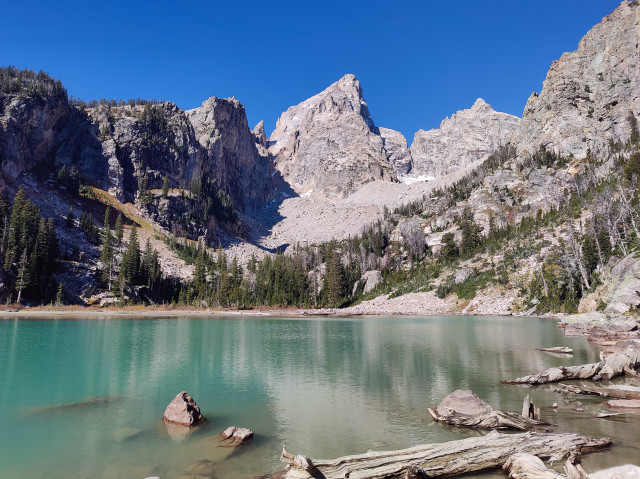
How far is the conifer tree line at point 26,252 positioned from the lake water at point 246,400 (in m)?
58.4

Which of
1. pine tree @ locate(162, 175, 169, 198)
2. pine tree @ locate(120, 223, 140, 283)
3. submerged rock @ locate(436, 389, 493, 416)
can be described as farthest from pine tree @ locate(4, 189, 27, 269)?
submerged rock @ locate(436, 389, 493, 416)

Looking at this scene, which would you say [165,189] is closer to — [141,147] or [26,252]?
[141,147]

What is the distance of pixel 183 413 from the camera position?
46.5 ft

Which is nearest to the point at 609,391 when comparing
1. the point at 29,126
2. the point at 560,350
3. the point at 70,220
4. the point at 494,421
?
the point at 494,421

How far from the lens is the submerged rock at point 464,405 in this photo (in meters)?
14.1

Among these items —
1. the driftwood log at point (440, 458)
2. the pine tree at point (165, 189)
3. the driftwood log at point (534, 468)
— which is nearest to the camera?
the driftwood log at point (534, 468)

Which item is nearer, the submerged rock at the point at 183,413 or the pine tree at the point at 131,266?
the submerged rock at the point at 183,413

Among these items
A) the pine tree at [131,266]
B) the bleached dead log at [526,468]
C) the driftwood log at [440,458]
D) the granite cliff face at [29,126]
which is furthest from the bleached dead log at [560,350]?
the granite cliff face at [29,126]

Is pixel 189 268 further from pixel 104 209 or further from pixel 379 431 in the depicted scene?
pixel 379 431

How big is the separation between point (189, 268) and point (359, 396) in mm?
119257

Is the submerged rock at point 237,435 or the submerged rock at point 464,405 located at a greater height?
the submerged rock at point 464,405

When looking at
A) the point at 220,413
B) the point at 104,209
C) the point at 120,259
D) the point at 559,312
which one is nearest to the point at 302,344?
the point at 220,413

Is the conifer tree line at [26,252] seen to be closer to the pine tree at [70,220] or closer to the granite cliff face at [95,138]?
the pine tree at [70,220]

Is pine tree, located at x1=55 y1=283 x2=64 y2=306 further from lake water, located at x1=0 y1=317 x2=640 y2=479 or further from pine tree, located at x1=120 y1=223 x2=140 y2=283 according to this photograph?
lake water, located at x1=0 y1=317 x2=640 y2=479
